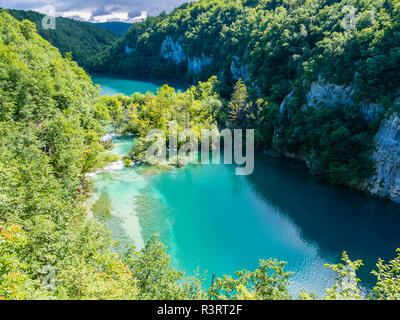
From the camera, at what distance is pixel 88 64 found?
139 m

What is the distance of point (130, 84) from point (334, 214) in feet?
310

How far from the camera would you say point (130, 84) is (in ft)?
349

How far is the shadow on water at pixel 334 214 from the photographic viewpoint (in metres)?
25.7

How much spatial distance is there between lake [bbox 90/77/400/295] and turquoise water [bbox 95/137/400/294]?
96 millimetres

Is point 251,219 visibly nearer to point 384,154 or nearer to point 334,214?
point 334,214

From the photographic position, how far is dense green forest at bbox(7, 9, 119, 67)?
5615 inches

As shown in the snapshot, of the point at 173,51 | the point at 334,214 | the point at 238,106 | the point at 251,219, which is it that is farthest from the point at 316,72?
the point at 173,51

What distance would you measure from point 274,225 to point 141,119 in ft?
110

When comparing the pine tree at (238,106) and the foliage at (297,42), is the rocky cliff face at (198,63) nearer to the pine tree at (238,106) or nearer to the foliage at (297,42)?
the foliage at (297,42)

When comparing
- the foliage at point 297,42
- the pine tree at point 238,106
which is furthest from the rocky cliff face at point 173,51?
the pine tree at point 238,106

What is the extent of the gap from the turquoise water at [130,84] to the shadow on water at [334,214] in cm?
6794

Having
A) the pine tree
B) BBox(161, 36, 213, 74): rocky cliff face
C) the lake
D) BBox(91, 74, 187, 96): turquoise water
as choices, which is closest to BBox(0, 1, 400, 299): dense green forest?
the pine tree

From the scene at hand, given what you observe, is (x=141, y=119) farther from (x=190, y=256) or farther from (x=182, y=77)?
(x=182, y=77)

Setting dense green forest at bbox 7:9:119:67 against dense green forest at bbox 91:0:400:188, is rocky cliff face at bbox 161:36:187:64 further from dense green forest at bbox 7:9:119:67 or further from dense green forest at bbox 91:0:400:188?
dense green forest at bbox 7:9:119:67
